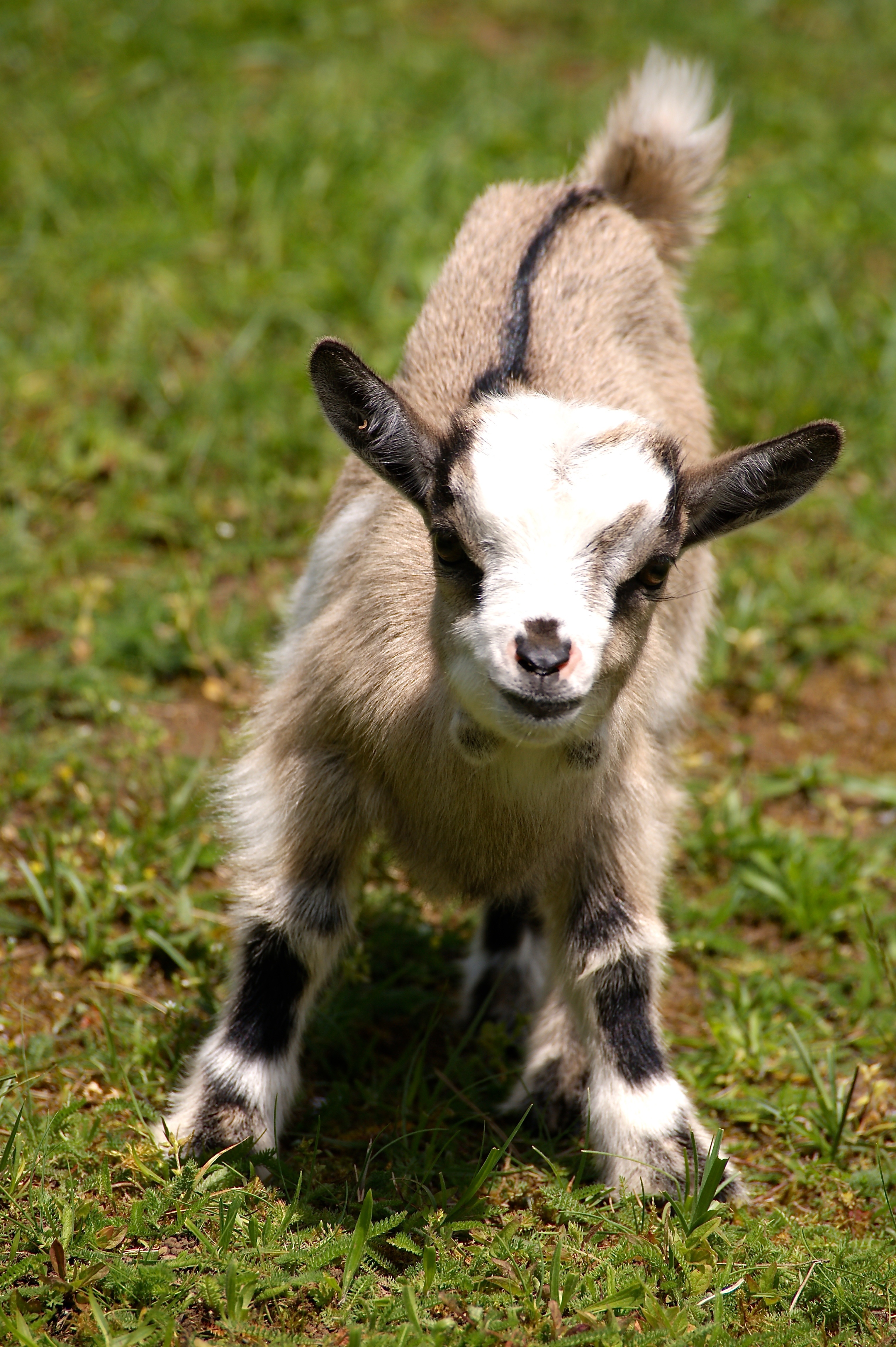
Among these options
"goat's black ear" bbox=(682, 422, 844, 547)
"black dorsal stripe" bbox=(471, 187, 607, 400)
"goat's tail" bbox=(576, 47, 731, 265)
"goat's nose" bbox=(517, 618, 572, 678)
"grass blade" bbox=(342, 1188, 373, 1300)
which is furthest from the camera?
"goat's tail" bbox=(576, 47, 731, 265)

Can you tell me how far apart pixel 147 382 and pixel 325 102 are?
2.30 m

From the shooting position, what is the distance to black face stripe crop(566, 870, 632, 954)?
3.83 metres

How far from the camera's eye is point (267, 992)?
3.83 meters

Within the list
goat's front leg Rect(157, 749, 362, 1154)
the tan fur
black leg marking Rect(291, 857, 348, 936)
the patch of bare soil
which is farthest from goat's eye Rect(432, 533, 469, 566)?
the patch of bare soil

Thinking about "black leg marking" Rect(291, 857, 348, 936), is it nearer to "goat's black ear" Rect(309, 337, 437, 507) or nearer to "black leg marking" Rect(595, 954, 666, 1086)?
"black leg marking" Rect(595, 954, 666, 1086)

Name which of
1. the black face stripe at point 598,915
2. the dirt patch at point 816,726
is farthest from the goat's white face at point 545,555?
the dirt patch at point 816,726

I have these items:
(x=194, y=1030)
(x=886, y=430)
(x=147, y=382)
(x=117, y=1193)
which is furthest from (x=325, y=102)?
(x=117, y=1193)

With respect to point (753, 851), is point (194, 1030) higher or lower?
lower

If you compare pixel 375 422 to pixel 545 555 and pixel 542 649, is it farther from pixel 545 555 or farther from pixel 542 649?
pixel 542 649

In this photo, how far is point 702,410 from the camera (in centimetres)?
486

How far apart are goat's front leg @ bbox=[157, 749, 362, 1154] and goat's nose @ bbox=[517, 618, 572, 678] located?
914mm

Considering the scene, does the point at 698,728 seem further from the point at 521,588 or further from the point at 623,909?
the point at 521,588

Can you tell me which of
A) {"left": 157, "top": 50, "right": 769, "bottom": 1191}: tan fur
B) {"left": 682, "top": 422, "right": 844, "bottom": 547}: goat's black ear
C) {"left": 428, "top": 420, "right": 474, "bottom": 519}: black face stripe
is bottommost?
{"left": 157, "top": 50, "right": 769, "bottom": 1191}: tan fur

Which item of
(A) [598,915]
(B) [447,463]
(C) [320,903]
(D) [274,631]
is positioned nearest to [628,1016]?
(A) [598,915]
